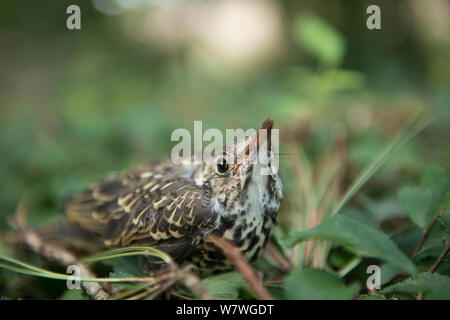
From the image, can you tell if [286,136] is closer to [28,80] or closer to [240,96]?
[240,96]

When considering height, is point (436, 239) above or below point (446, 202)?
below

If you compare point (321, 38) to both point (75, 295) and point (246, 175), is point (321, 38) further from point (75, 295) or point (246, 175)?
point (75, 295)

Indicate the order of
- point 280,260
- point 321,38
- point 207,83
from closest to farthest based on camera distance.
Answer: point 280,260
point 321,38
point 207,83

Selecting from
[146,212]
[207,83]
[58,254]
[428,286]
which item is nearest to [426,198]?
[428,286]

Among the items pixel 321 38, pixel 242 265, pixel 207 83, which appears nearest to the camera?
pixel 242 265

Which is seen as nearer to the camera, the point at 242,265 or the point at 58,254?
the point at 242,265

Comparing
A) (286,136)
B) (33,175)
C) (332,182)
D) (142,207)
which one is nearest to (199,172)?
(142,207)

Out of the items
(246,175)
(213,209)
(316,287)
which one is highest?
(246,175)
